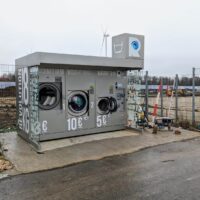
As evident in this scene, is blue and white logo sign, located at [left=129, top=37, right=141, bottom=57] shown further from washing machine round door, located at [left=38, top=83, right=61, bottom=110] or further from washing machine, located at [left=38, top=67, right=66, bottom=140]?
washing machine round door, located at [left=38, top=83, right=61, bottom=110]

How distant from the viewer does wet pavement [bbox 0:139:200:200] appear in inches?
153

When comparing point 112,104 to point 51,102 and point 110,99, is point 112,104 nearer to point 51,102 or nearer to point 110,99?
point 110,99

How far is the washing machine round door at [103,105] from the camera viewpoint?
332 inches

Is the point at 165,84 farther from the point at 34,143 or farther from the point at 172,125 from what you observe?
the point at 34,143

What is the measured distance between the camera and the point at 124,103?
8.97m

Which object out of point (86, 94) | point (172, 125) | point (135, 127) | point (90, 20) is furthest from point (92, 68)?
point (90, 20)

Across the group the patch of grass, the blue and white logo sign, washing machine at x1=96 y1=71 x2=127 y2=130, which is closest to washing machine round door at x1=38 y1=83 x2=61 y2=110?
washing machine at x1=96 y1=71 x2=127 y2=130

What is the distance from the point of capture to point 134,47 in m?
8.64

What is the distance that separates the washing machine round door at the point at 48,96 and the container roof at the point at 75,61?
675 mm

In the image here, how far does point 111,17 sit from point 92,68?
8.45 metres

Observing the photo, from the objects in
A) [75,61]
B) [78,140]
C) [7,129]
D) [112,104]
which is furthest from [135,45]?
[7,129]

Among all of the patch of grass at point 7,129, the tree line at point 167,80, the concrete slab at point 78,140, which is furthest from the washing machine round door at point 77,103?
the tree line at point 167,80

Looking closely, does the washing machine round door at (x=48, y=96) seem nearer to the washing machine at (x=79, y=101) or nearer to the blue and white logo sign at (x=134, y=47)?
the washing machine at (x=79, y=101)

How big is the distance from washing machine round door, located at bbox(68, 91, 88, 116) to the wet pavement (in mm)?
2476
